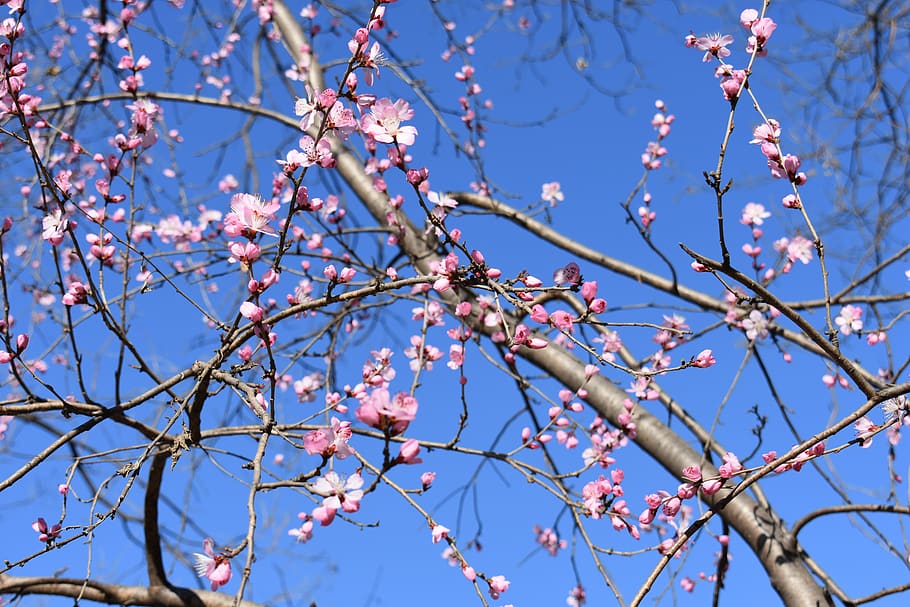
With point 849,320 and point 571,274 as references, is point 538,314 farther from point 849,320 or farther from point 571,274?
point 849,320

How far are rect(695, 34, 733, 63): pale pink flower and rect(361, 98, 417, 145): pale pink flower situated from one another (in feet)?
2.68

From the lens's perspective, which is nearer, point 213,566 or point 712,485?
point 213,566

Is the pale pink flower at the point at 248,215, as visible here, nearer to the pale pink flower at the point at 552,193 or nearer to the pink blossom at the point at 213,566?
the pink blossom at the point at 213,566

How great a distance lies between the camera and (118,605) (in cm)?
268

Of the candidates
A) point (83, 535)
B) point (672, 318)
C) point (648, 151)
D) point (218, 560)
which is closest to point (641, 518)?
point (218, 560)

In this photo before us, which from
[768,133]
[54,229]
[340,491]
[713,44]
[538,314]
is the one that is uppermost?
[54,229]

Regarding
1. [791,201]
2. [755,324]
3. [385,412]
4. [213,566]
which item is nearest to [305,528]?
Result: [213,566]

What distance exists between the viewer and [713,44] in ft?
6.19

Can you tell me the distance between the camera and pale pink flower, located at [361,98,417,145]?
1.59 meters

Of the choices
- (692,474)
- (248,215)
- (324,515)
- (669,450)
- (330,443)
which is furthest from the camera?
(669,450)

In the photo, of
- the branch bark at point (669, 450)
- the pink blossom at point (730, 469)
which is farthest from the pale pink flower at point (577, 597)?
the pink blossom at point (730, 469)

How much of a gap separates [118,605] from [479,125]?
10.6 feet

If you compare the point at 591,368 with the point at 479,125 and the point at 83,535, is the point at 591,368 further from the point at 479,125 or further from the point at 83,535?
the point at 479,125

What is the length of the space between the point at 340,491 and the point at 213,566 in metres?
0.41
